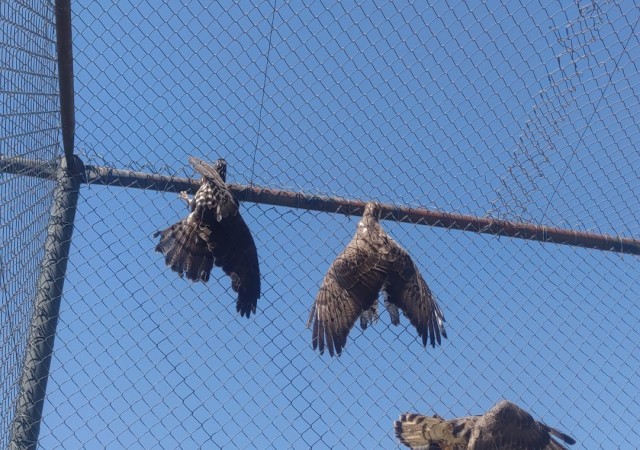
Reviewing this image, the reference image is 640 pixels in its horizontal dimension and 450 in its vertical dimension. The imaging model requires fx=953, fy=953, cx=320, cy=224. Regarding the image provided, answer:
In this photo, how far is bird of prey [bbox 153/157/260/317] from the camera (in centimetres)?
336

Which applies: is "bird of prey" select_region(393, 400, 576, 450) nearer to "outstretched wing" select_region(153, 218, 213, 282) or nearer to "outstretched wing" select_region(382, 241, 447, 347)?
"outstretched wing" select_region(382, 241, 447, 347)

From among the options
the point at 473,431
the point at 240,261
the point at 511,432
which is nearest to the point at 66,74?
the point at 240,261

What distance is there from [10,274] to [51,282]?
0.62m

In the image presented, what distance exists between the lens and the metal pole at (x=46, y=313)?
2.98 meters

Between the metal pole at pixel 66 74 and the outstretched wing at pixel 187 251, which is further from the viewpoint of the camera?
the outstretched wing at pixel 187 251

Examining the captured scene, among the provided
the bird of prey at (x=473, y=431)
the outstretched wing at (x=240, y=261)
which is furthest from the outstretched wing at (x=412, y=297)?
the outstretched wing at (x=240, y=261)

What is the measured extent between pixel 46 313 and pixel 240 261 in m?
0.74

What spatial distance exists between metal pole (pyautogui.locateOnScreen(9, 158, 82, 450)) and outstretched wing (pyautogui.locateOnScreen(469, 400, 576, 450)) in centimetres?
158

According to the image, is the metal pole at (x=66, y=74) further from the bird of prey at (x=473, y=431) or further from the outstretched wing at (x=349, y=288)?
the bird of prey at (x=473, y=431)

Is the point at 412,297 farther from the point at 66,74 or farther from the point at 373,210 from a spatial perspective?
the point at 66,74

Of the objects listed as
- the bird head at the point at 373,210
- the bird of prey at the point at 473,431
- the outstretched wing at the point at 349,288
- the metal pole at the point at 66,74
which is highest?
the metal pole at the point at 66,74

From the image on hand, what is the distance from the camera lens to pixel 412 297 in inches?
142

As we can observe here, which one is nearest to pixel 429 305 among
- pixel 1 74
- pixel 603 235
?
pixel 603 235

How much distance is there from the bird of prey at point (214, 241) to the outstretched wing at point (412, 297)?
0.51 meters
